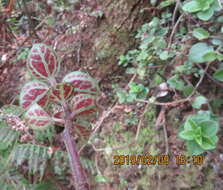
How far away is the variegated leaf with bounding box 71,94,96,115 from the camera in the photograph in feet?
2.47

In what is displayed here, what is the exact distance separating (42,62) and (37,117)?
182 millimetres

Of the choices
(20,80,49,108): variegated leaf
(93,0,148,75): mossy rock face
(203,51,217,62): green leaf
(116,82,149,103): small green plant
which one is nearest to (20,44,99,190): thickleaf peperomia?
(20,80,49,108): variegated leaf

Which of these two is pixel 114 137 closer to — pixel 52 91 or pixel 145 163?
pixel 145 163

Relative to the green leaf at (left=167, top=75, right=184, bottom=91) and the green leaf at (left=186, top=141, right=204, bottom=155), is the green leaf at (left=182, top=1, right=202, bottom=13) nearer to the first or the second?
the green leaf at (left=167, top=75, right=184, bottom=91)

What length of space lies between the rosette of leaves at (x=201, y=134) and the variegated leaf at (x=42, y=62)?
49 centimetres

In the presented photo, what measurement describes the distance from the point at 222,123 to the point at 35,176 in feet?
3.10

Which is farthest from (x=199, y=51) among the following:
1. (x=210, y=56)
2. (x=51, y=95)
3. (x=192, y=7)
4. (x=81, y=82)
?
(x=51, y=95)

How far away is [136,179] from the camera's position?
993 millimetres

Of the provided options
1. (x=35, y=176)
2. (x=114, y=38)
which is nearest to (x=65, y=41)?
A: (x=114, y=38)

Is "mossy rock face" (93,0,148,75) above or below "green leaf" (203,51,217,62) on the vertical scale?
above

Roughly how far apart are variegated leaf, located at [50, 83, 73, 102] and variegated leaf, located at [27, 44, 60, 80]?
0.31 ft

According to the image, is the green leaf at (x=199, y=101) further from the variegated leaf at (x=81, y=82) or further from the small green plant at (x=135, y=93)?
the variegated leaf at (x=81, y=82)

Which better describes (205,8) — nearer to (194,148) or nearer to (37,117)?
(194,148)

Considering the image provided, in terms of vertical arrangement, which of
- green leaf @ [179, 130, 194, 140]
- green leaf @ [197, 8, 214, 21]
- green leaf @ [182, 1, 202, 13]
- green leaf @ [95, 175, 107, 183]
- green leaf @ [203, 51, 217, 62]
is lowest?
green leaf @ [95, 175, 107, 183]
